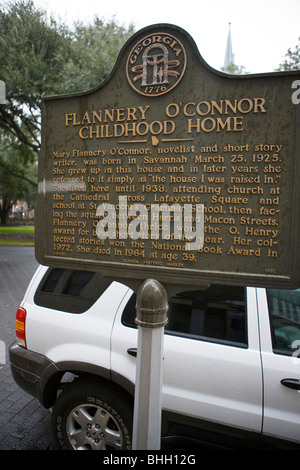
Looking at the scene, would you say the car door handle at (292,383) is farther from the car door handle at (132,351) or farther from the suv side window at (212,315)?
the car door handle at (132,351)

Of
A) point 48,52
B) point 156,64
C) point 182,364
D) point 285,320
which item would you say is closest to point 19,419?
point 182,364

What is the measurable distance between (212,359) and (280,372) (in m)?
0.43

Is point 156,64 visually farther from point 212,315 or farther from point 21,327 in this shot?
point 21,327

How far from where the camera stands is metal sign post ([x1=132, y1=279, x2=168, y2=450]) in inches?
70.7

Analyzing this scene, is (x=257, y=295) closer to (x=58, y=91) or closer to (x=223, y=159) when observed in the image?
(x=223, y=159)

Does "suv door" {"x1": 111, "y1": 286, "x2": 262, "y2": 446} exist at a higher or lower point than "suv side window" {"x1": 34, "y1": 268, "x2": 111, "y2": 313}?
lower

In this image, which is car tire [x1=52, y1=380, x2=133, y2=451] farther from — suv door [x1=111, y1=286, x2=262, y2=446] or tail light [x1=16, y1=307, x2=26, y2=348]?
tail light [x1=16, y1=307, x2=26, y2=348]

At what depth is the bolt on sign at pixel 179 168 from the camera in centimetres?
171

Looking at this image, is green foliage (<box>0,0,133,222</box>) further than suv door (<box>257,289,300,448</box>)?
Yes

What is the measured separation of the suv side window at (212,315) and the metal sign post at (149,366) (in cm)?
56

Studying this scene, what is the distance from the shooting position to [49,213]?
2174 millimetres

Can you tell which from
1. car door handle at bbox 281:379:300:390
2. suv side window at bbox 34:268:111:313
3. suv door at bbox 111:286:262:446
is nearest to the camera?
car door handle at bbox 281:379:300:390

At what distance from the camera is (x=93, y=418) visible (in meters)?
2.41

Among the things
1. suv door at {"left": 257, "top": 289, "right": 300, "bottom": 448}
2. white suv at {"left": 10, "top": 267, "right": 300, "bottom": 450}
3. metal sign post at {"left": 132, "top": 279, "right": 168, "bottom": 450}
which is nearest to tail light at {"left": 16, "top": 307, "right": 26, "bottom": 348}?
white suv at {"left": 10, "top": 267, "right": 300, "bottom": 450}
